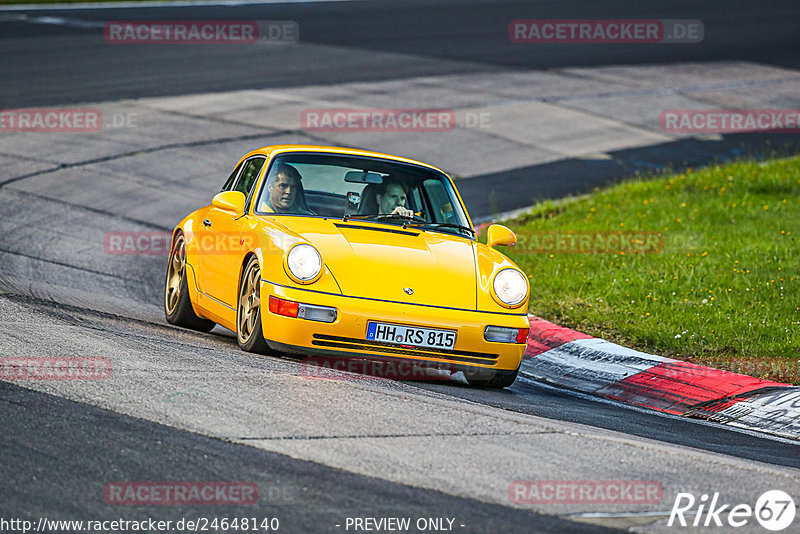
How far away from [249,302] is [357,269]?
0.84 metres

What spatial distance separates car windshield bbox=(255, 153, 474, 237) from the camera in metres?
7.86

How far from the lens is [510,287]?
23.3ft

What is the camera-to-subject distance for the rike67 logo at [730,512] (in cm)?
440

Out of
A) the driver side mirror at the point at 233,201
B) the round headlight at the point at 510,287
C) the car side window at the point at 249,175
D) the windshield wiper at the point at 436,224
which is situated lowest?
the round headlight at the point at 510,287

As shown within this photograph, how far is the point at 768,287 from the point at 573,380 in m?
2.70

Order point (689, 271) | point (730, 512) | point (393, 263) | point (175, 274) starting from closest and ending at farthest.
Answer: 1. point (730, 512)
2. point (393, 263)
3. point (175, 274)
4. point (689, 271)

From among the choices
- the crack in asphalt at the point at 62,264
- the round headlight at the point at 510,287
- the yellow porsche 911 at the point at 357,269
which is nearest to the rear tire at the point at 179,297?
the yellow porsche 911 at the point at 357,269

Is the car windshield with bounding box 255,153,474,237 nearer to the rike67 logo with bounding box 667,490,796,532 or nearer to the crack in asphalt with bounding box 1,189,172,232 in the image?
the rike67 logo with bounding box 667,490,796,532

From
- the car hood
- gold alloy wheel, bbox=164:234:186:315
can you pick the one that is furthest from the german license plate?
gold alloy wheel, bbox=164:234:186:315

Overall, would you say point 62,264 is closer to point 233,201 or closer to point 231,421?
point 233,201

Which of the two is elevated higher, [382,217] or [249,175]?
[249,175]

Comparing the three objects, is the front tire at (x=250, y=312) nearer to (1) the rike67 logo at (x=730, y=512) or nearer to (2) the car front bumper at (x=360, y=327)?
(2) the car front bumper at (x=360, y=327)

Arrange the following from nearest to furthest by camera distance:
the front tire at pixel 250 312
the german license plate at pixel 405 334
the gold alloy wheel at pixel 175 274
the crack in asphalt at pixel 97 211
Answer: the german license plate at pixel 405 334 < the front tire at pixel 250 312 < the gold alloy wheel at pixel 175 274 < the crack in asphalt at pixel 97 211

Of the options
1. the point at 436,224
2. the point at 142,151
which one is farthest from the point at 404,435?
the point at 142,151
